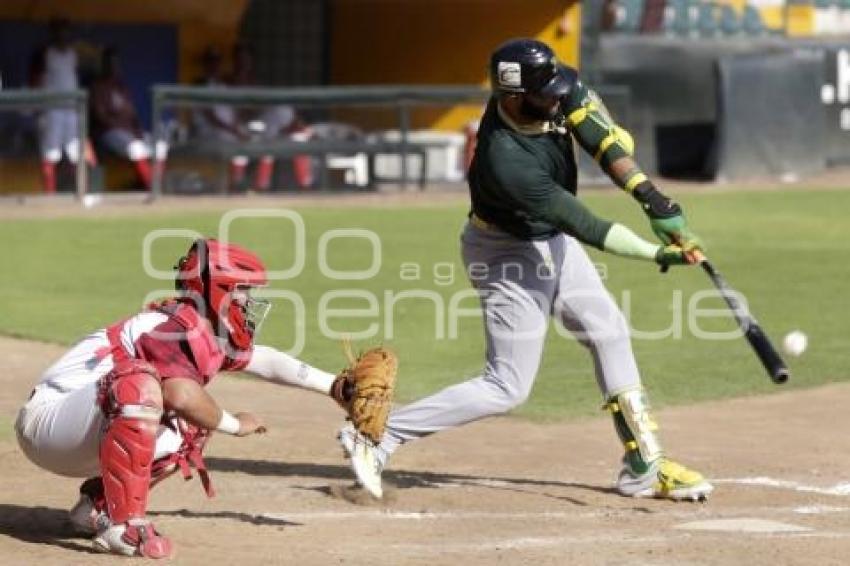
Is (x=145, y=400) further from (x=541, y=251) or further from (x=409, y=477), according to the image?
(x=409, y=477)

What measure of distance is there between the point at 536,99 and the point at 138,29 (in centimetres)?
1598

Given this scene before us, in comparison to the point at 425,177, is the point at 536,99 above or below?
above

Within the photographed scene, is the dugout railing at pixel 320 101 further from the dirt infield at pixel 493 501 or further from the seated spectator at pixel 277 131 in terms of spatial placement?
the dirt infield at pixel 493 501

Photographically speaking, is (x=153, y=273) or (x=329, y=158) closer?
(x=153, y=273)

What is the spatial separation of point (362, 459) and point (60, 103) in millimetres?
12580

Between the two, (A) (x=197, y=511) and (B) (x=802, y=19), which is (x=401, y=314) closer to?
(A) (x=197, y=511)

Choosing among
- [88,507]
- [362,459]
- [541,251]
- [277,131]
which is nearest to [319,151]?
[277,131]

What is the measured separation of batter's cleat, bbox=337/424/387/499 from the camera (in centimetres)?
720

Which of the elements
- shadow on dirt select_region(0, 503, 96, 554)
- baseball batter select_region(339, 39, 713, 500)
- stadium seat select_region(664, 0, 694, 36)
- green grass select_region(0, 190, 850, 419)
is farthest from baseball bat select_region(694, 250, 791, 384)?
stadium seat select_region(664, 0, 694, 36)

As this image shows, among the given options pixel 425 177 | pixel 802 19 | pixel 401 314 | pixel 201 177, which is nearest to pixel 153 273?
pixel 401 314

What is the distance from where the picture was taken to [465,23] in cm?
2467

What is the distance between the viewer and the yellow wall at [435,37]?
78.0 ft

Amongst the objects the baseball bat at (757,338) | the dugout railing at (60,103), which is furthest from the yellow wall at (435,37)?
the baseball bat at (757,338)

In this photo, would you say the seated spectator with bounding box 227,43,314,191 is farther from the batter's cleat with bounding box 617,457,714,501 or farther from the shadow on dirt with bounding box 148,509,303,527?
the shadow on dirt with bounding box 148,509,303,527
